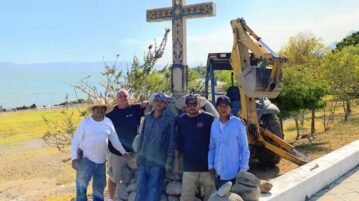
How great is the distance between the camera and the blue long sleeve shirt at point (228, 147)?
4.84 meters

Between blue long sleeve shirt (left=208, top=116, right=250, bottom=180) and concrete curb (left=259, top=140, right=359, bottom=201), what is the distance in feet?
1.96

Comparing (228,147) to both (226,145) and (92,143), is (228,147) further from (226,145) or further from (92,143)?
(92,143)

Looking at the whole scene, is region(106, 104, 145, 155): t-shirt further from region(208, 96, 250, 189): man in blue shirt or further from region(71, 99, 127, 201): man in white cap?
region(208, 96, 250, 189): man in blue shirt

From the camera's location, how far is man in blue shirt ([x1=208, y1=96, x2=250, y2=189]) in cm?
483

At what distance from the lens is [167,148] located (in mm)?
5184

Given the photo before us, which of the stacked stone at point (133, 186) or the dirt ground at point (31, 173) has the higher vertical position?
the stacked stone at point (133, 186)

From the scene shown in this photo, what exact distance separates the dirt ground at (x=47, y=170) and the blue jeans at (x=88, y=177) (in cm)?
483

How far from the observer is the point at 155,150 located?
204 inches

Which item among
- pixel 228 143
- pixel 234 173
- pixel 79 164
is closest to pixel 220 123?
pixel 228 143

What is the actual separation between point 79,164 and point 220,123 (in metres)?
2.02

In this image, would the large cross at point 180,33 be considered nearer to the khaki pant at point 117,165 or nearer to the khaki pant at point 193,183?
the khaki pant at point 117,165

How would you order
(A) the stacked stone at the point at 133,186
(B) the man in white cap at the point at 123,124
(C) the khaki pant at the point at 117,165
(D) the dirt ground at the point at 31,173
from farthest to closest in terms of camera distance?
1. (D) the dirt ground at the point at 31,173
2. (C) the khaki pant at the point at 117,165
3. (B) the man in white cap at the point at 123,124
4. (A) the stacked stone at the point at 133,186

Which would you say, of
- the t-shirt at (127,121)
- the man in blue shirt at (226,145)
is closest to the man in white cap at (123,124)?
the t-shirt at (127,121)

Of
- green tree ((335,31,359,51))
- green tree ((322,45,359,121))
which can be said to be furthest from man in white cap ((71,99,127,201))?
green tree ((335,31,359,51))
